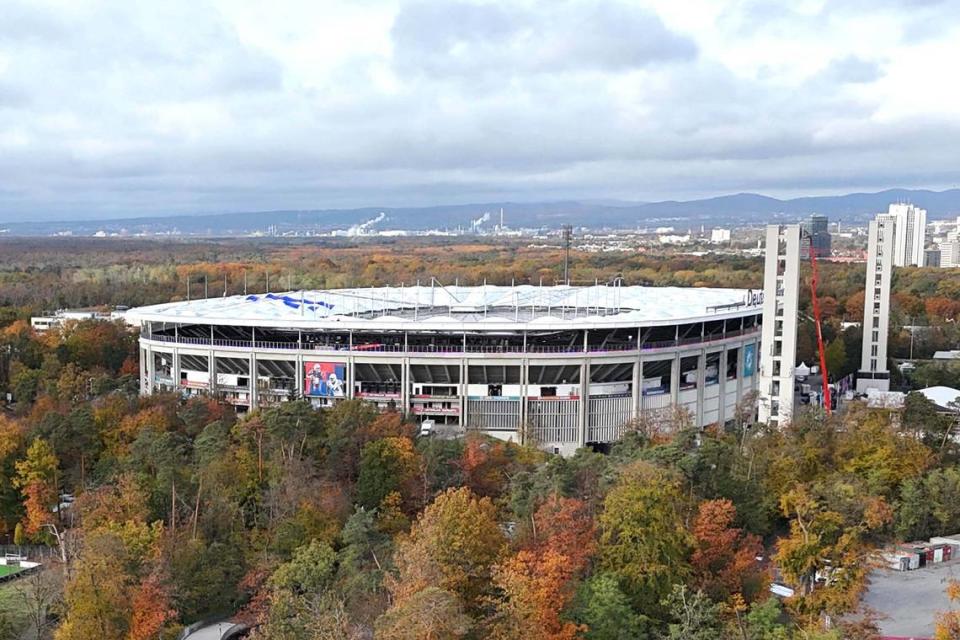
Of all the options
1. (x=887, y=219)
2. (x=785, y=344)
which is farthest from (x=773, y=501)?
(x=887, y=219)

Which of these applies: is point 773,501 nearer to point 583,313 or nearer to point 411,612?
point 411,612

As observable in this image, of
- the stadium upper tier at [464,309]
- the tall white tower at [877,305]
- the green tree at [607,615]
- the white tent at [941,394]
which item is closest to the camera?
the green tree at [607,615]

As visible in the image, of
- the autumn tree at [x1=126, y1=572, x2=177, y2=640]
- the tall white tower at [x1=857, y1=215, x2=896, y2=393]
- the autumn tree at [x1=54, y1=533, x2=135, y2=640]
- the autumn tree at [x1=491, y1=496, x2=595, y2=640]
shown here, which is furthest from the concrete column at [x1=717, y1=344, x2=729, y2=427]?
the autumn tree at [x1=54, y1=533, x2=135, y2=640]

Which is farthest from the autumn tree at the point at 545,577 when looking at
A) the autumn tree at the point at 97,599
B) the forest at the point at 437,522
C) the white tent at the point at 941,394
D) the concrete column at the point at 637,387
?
the white tent at the point at 941,394

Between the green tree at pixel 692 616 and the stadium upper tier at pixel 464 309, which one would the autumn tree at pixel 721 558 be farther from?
the stadium upper tier at pixel 464 309

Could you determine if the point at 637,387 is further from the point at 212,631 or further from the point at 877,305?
the point at 212,631

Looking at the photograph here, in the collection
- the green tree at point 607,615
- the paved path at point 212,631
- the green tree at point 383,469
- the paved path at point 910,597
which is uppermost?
the green tree at point 383,469

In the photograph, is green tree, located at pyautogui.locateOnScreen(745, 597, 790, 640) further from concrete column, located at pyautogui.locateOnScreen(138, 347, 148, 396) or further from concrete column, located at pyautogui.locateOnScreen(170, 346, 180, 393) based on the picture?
concrete column, located at pyautogui.locateOnScreen(138, 347, 148, 396)

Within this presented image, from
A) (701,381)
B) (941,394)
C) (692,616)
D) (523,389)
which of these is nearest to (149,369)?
(523,389)
